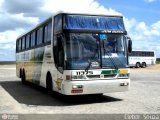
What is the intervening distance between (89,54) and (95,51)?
0.92 feet

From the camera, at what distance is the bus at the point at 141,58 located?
61.2 metres

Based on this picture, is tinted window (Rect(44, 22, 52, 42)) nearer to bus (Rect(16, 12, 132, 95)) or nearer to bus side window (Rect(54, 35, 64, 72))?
bus (Rect(16, 12, 132, 95))

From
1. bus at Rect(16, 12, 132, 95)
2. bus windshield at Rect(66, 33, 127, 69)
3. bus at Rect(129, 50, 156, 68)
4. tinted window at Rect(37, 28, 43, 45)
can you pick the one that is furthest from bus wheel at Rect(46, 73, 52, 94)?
bus at Rect(129, 50, 156, 68)

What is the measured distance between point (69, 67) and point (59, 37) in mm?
1168

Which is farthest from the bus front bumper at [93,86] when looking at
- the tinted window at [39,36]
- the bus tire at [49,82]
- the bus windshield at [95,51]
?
the tinted window at [39,36]

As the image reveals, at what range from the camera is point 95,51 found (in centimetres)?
1376

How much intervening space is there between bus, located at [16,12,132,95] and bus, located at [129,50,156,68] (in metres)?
46.6

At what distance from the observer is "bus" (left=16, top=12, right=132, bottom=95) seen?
13414 mm

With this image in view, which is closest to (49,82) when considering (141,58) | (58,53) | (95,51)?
(58,53)

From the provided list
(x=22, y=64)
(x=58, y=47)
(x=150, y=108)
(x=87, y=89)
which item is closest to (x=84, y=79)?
(x=87, y=89)

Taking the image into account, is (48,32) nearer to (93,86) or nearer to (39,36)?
(39,36)

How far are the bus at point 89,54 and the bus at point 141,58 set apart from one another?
46.6 meters

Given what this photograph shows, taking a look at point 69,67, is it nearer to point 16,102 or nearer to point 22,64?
point 16,102

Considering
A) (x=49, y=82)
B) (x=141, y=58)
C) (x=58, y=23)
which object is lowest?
(x=49, y=82)
